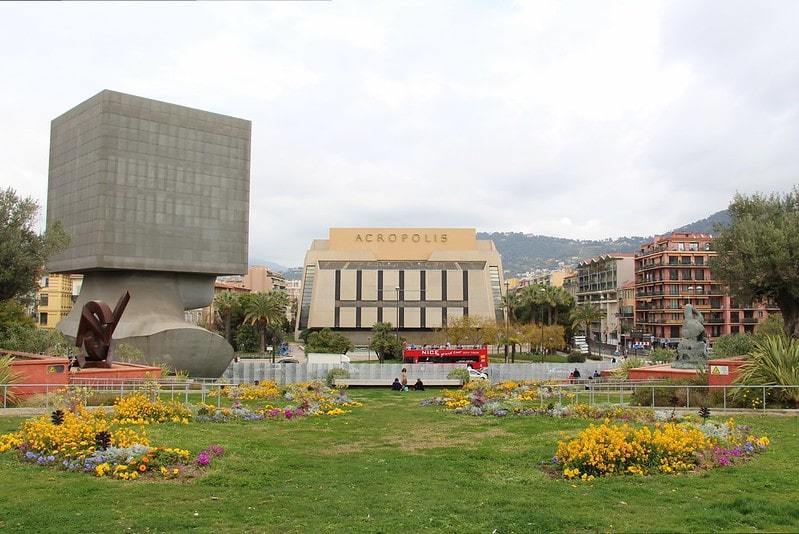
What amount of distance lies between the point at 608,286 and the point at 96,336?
387 feet

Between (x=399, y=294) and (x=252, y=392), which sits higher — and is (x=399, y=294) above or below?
above

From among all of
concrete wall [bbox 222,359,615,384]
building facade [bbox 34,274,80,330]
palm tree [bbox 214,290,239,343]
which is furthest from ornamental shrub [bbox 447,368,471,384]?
building facade [bbox 34,274,80,330]

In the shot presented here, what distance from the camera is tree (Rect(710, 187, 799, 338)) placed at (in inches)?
1321

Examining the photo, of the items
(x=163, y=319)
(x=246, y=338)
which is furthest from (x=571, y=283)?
(x=163, y=319)

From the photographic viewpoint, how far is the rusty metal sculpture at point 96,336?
3284cm

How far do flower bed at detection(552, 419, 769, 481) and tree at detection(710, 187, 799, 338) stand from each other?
2464 cm

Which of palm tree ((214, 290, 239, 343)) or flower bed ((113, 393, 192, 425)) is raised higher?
palm tree ((214, 290, 239, 343))

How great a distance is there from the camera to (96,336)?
3316 centimetres

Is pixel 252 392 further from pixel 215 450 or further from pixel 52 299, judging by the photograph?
pixel 52 299

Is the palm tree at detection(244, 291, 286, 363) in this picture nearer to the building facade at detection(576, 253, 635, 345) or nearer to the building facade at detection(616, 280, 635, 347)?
the building facade at detection(616, 280, 635, 347)

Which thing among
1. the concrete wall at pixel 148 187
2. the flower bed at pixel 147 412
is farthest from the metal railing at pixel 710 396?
the concrete wall at pixel 148 187

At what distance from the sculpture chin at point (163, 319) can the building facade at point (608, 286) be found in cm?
8444

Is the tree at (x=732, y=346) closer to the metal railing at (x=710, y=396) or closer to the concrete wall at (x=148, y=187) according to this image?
the metal railing at (x=710, y=396)

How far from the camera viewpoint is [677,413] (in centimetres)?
1895
